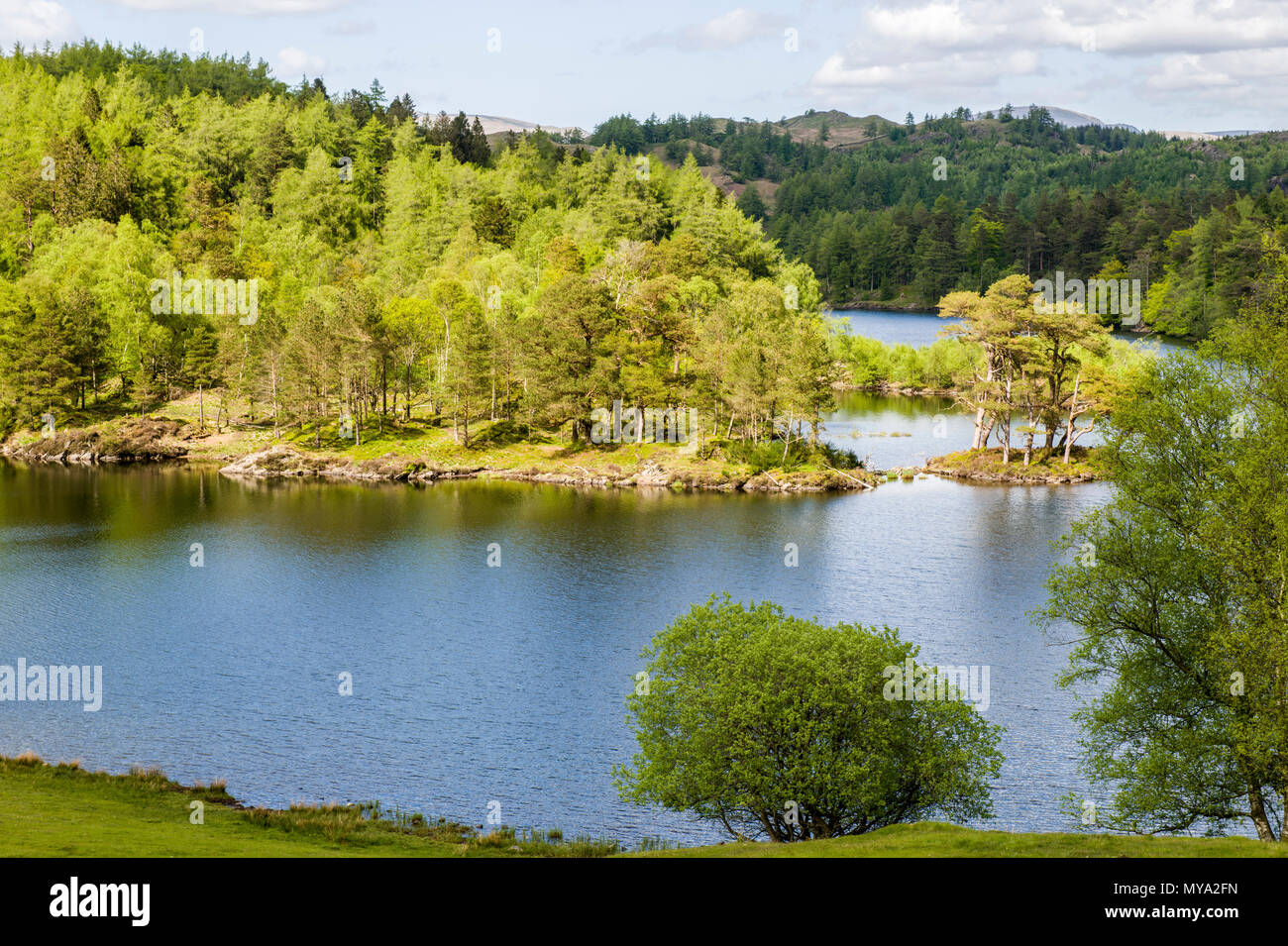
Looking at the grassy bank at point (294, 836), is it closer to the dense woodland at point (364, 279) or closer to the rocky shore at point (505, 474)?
the rocky shore at point (505, 474)

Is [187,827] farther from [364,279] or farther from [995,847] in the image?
[364,279]

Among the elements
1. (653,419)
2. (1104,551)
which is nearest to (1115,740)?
(1104,551)

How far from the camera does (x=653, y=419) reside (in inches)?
4286

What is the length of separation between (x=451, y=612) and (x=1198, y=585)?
40.4 m

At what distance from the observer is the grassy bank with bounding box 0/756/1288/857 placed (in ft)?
87.3

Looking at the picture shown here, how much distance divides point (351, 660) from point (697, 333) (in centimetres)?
6175

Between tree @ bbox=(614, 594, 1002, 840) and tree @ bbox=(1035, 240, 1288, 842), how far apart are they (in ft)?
15.1

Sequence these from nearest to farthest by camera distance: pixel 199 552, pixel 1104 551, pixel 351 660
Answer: pixel 1104 551, pixel 351 660, pixel 199 552

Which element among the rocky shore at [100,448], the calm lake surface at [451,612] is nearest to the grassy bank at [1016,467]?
the calm lake surface at [451,612]

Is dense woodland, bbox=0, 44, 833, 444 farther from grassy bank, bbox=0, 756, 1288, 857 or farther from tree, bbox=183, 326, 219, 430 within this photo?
grassy bank, bbox=0, 756, 1288, 857

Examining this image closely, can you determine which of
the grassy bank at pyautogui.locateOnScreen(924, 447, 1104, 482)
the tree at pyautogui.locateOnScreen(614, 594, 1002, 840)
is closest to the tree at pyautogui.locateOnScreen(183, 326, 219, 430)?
the grassy bank at pyautogui.locateOnScreen(924, 447, 1104, 482)

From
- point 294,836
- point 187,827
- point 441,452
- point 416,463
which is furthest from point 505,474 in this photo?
point 294,836

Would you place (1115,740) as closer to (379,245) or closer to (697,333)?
(697,333)

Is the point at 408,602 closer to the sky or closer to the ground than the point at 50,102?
closer to the ground
